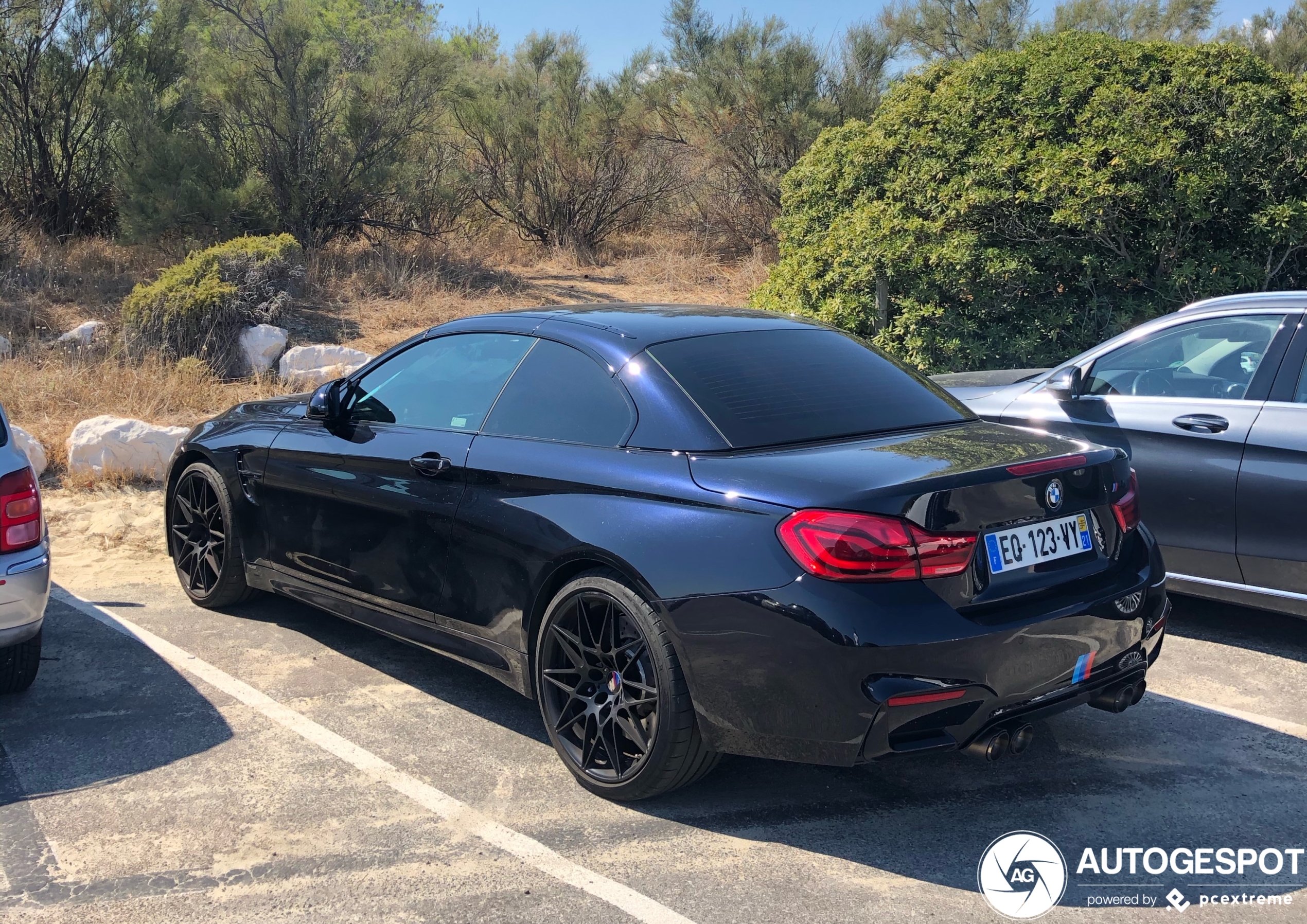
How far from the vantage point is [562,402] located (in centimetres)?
402

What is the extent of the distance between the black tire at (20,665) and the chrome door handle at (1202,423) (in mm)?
4997

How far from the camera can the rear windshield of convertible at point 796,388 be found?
3709 mm

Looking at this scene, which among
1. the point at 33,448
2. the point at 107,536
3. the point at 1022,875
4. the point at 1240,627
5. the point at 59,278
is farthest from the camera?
the point at 59,278

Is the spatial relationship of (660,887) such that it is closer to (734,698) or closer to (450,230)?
(734,698)

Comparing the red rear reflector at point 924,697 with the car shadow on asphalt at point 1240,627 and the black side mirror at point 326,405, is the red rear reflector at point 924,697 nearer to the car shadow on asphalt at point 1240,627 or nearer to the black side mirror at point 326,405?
the car shadow on asphalt at point 1240,627

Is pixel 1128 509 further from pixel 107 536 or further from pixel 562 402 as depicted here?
pixel 107 536

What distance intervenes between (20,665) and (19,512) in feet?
2.22

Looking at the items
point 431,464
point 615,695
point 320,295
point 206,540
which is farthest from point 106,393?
point 615,695

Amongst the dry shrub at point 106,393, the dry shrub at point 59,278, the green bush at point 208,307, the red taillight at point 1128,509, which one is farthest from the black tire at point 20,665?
the dry shrub at point 59,278

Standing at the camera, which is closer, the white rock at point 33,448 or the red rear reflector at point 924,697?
the red rear reflector at point 924,697

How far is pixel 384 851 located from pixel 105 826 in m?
0.90

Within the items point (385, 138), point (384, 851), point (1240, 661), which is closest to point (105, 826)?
point (384, 851)

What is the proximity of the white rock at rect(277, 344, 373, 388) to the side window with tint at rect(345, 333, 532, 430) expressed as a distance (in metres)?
6.51

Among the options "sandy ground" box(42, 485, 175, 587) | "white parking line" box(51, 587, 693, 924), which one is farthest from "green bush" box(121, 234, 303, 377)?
"white parking line" box(51, 587, 693, 924)
